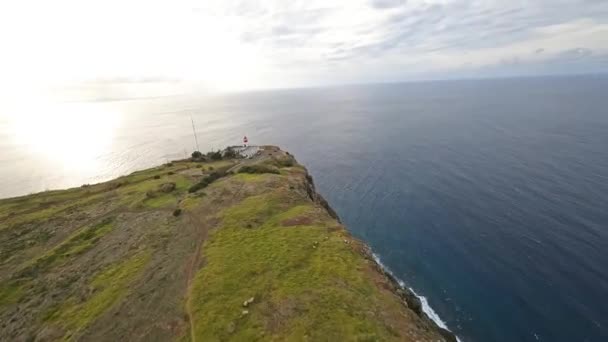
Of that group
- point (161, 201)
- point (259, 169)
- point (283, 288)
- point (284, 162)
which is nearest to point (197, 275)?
point (283, 288)

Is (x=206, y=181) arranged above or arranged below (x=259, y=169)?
below

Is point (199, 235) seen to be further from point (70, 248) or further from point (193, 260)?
point (70, 248)

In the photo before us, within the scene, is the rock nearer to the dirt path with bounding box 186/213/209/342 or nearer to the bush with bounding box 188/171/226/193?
the bush with bounding box 188/171/226/193

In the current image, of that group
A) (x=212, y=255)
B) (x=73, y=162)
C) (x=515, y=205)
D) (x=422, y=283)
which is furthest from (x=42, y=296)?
(x=73, y=162)

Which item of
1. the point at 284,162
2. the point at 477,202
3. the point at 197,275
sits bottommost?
the point at 477,202

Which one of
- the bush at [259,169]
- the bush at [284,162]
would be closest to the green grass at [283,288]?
the bush at [259,169]

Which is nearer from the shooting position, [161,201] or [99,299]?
[99,299]

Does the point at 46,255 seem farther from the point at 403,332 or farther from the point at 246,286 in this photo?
the point at 403,332
